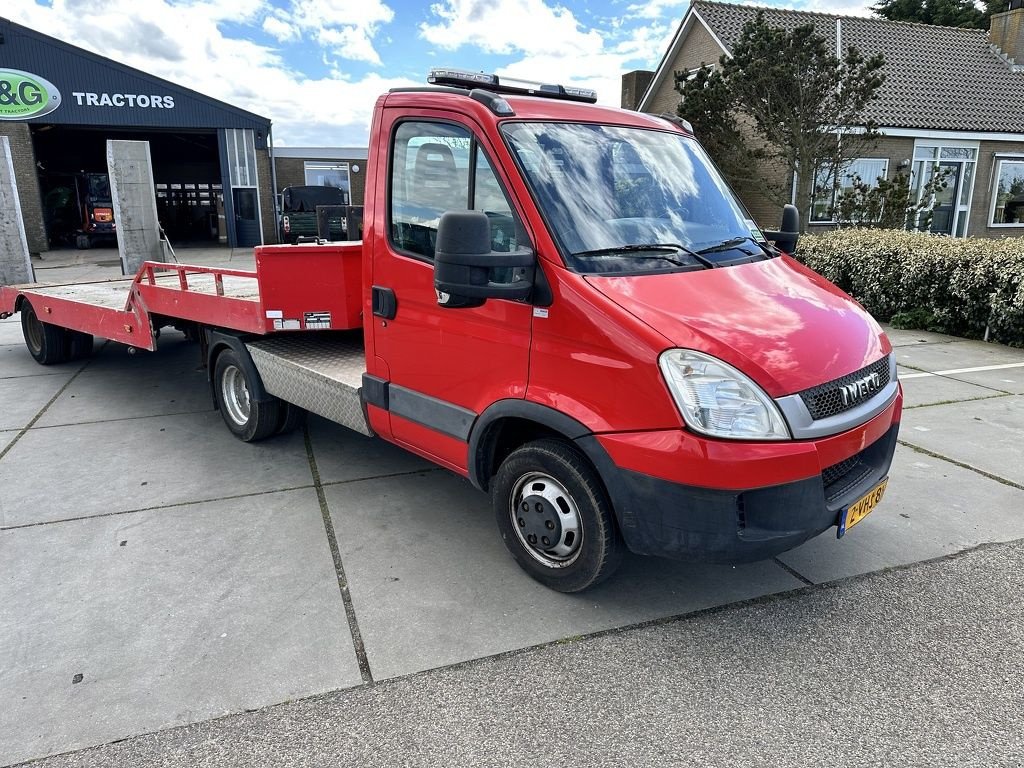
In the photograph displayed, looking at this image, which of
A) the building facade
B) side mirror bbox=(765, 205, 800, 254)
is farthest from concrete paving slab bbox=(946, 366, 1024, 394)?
the building facade

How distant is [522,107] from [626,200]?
69 cm

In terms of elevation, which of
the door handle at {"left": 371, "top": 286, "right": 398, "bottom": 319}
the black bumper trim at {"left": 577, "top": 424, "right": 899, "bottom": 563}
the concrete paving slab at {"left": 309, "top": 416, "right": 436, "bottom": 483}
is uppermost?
the door handle at {"left": 371, "top": 286, "right": 398, "bottom": 319}

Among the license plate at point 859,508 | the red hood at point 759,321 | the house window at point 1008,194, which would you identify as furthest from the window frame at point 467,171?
the house window at point 1008,194

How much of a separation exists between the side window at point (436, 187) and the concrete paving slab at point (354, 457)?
6.22ft

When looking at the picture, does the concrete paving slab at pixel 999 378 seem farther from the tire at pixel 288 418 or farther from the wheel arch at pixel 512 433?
the tire at pixel 288 418

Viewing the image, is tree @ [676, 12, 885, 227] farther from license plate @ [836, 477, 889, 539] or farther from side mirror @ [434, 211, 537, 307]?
side mirror @ [434, 211, 537, 307]

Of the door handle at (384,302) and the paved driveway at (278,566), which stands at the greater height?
the door handle at (384,302)

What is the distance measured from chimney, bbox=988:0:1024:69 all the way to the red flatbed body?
27.1 metres

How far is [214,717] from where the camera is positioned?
2.65 meters

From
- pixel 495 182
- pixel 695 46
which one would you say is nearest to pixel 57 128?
pixel 695 46

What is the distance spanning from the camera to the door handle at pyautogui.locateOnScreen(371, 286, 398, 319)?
380 centimetres

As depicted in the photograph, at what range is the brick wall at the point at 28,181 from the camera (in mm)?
23500

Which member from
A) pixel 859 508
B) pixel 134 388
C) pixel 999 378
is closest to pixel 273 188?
pixel 134 388

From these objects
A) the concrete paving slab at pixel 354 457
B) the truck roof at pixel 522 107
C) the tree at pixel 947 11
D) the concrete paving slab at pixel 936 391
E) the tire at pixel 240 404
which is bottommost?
the concrete paving slab at pixel 354 457
